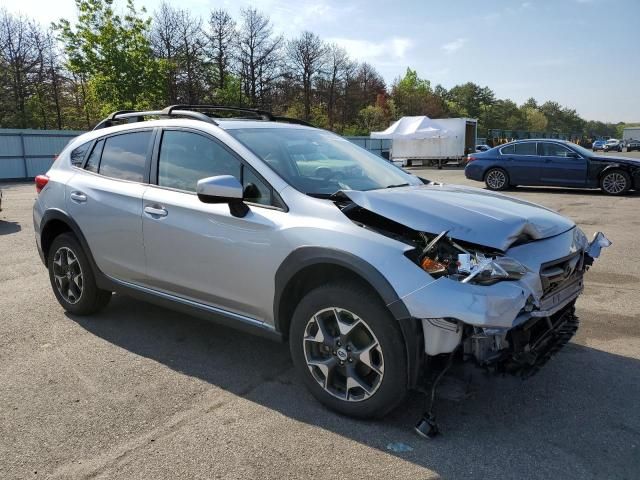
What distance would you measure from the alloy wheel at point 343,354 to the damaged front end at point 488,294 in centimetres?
36

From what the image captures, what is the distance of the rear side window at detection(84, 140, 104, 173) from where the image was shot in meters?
4.61

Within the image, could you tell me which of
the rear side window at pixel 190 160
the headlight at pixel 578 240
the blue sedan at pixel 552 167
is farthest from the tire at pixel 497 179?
the rear side window at pixel 190 160

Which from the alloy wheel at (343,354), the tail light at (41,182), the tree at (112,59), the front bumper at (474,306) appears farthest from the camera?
the tree at (112,59)

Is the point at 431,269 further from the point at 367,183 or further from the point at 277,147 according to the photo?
the point at 277,147

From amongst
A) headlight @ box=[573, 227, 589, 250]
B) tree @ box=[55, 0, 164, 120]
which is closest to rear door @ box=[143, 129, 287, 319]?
headlight @ box=[573, 227, 589, 250]

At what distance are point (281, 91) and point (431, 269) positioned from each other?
184ft

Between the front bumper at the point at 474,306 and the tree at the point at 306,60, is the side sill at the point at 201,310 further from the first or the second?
the tree at the point at 306,60

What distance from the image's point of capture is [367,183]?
152 inches

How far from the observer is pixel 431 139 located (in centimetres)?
3216

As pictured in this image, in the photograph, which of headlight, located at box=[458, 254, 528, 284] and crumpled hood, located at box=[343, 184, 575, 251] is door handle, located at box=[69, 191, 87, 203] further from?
headlight, located at box=[458, 254, 528, 284]

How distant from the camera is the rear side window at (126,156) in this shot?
416 cm

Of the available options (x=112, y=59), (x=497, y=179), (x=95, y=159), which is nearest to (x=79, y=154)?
(x=95, y=159)

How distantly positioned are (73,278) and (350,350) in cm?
300

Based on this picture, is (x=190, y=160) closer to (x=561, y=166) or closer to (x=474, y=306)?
(x=474, y=306)
